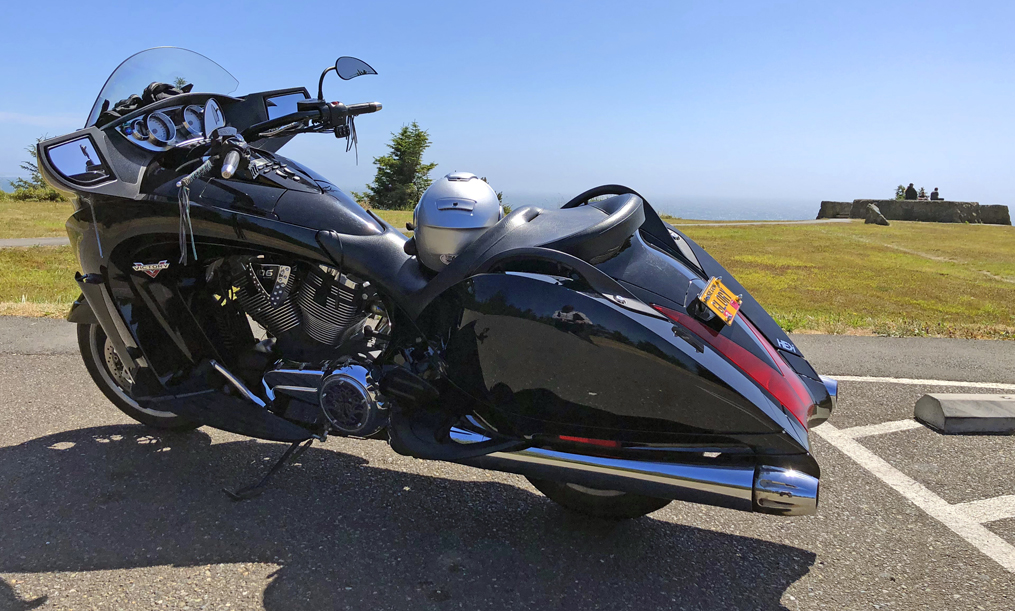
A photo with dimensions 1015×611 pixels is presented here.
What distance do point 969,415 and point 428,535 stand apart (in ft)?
10.4

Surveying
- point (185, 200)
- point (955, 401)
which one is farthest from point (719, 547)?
point (185, 200)

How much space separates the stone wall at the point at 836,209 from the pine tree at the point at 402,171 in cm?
1751

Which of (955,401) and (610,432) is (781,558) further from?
(955,401)

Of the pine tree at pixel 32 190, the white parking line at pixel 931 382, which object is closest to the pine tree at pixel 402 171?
the pine tree at pixel 32 190

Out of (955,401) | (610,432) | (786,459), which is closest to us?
(786,459)

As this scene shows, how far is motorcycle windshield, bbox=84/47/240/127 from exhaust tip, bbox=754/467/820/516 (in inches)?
115

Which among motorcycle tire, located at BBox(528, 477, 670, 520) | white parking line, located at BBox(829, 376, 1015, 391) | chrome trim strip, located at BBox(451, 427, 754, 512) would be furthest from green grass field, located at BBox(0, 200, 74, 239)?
white parking line, located at BBox(829, 376, 1015, 391)

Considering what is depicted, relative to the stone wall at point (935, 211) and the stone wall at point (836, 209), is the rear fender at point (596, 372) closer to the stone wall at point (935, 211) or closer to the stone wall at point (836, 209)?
the stone wall at point (935, 211)

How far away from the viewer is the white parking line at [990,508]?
116 inches

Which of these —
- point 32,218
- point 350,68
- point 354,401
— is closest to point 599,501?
point 354,401

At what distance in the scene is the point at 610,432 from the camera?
7.63 feet

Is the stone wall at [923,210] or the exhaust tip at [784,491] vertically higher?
the stone wall at [923,210]

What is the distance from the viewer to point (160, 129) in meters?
2.92

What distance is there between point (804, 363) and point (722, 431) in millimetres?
678
